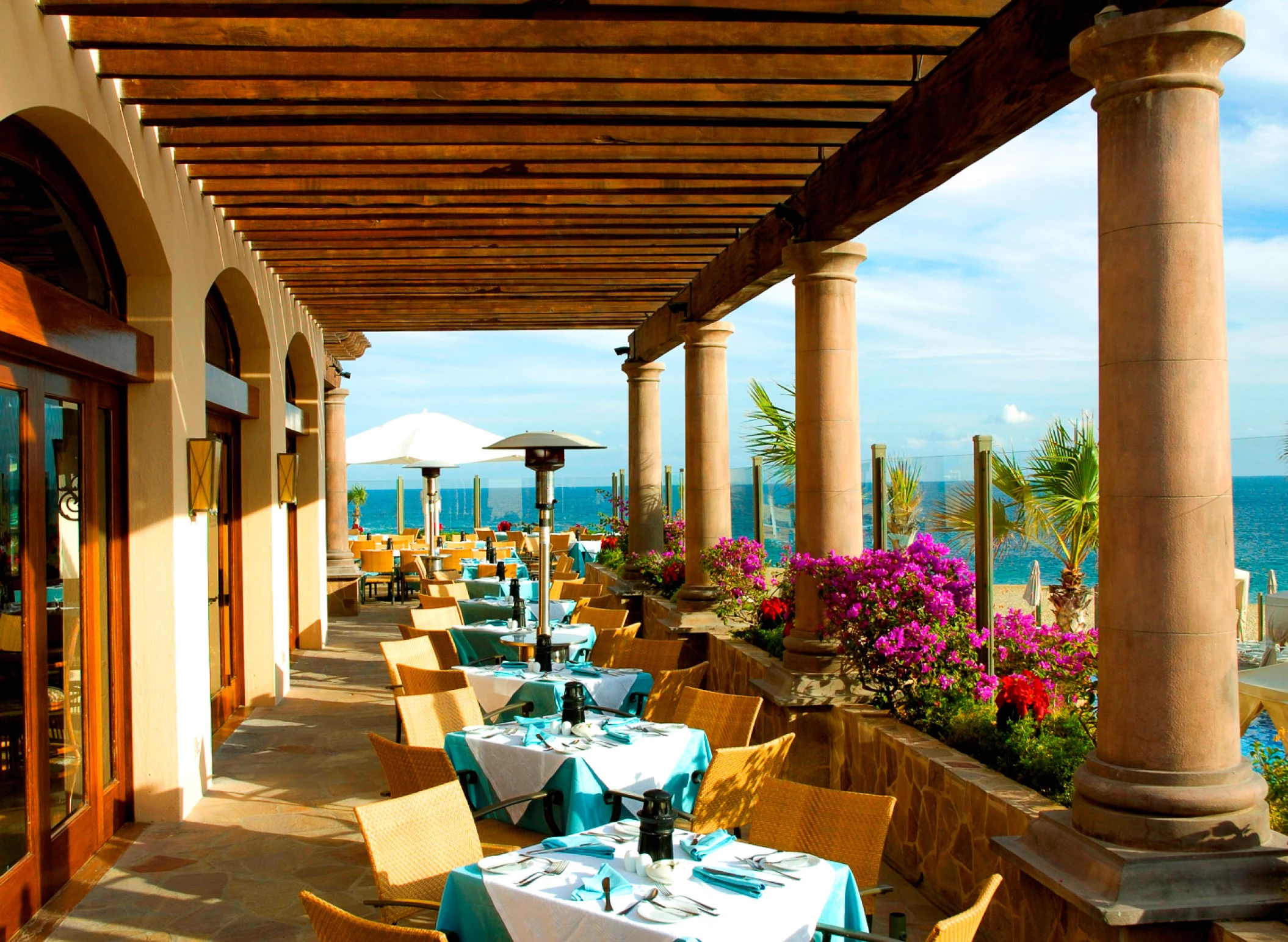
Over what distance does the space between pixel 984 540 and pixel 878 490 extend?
1523mm

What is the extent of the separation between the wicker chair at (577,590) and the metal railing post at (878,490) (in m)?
4.67

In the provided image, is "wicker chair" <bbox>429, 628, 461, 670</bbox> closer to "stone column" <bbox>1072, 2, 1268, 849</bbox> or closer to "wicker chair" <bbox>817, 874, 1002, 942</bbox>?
"wicker chair" <bbox>817, 874, 1002, 942</bbox>

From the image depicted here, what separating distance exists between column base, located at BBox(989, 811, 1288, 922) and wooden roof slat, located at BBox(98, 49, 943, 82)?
3301mm

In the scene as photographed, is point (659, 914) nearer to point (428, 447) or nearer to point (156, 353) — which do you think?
point (156, 353)

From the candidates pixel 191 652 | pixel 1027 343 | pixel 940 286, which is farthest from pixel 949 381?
pixel 191 652

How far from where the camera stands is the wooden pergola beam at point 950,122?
3.75 metres

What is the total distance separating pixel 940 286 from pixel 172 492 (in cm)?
4662

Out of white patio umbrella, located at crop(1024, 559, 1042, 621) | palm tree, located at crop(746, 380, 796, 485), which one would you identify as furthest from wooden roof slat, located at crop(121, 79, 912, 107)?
palm tree, located at crop(746, 380, 796, 485)

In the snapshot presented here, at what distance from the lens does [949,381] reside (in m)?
41.1

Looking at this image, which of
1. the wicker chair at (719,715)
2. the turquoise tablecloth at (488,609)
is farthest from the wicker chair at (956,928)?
the turquoise tablecloth at (488,609)

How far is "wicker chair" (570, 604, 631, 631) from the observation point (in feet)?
28.3

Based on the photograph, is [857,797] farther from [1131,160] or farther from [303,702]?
[303,702]

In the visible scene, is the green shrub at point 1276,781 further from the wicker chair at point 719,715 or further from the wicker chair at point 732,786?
the wicker chair at point 719,715

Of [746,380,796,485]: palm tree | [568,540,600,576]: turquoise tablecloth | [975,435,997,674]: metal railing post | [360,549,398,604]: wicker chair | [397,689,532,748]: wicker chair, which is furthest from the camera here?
[568,540,600,576]: turquoise tablecloth
